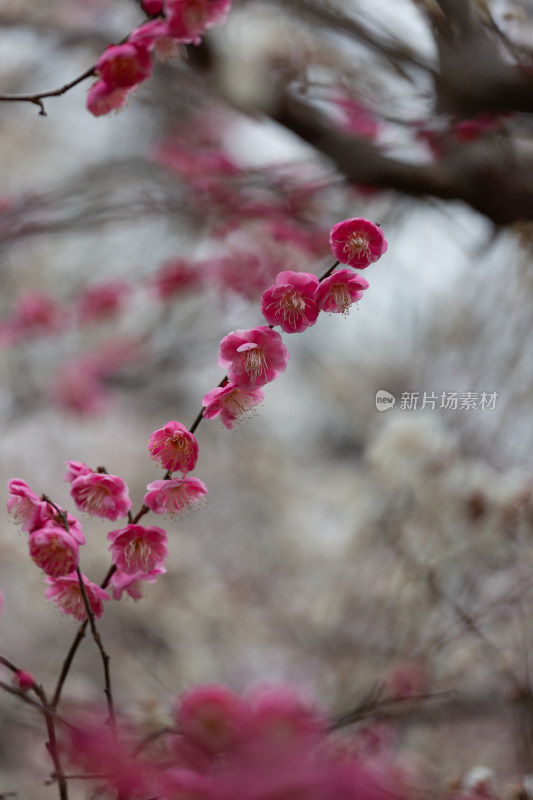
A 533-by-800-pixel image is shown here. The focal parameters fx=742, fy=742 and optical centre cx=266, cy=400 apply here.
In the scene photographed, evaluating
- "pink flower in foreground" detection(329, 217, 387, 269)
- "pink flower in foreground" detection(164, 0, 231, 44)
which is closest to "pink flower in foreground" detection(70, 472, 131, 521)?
"pink flower in foreground" detection(329, 217, 387, 269)

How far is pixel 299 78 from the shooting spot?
1713 mm

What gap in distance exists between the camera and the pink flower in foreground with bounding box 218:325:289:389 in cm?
87

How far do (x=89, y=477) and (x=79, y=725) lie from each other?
0.27m

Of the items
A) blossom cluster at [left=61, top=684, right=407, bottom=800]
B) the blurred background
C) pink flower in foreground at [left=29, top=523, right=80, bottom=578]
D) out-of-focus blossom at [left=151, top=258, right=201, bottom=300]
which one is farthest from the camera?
out-of-focus blossom at [left=151, top=258, right=201, bottom=300]

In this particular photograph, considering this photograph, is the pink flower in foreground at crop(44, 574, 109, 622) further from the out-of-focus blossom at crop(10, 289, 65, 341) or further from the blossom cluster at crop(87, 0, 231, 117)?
the out-of-focus blossom at crop(10, 289, 65, 341)

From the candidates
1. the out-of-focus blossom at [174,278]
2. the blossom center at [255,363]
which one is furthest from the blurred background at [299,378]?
the blossom center at [255,363]

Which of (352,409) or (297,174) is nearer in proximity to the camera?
(297,174)

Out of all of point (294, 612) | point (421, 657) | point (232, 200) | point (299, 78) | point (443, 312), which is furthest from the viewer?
point (294, 612)

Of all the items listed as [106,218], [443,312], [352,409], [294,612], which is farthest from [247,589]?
[106,218]

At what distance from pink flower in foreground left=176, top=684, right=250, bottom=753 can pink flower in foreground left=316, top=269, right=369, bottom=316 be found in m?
0.46

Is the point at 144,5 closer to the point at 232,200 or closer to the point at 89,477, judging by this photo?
the point at 89,477

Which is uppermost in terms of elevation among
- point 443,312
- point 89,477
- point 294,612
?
point 443,312

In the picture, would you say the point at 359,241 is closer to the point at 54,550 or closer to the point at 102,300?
the point at 54,550

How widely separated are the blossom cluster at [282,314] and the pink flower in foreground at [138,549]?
0.53 ft
